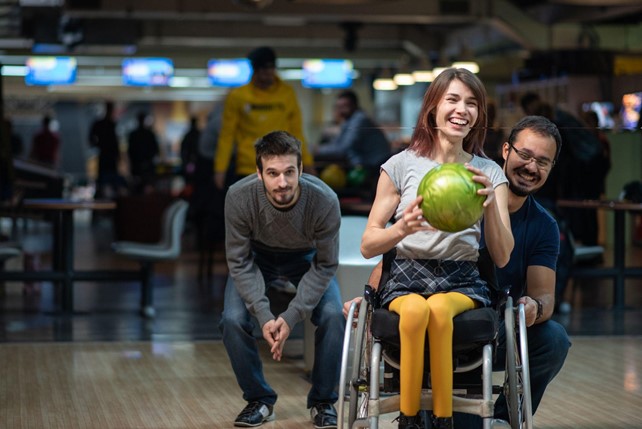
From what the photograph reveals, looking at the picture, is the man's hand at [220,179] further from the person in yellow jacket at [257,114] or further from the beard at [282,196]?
the beard at [282,196]

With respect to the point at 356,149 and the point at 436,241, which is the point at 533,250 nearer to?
the point at 436,241

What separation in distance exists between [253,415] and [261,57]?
2.74m

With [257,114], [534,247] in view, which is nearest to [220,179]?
[257,114]

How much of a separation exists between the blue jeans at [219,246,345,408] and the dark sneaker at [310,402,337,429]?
30 millimetres

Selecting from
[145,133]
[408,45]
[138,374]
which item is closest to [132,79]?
[145,133]

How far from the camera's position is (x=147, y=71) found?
20000mm

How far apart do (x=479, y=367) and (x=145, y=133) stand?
562 inches

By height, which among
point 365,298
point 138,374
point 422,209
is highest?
point 422,209

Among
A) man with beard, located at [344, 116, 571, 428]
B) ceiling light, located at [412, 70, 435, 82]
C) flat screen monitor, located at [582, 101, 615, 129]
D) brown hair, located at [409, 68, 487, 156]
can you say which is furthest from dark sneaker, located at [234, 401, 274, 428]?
ceiling light, located at [412, 70, 435, 82]

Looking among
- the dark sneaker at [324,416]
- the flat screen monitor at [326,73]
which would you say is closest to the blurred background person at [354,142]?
the dark sneaker at [324,416]

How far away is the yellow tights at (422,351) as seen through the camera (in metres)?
3.21

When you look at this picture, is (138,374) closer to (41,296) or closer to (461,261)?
(461,261)

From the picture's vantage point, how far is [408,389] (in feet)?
10.6

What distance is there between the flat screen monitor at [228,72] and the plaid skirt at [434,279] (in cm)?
1617
